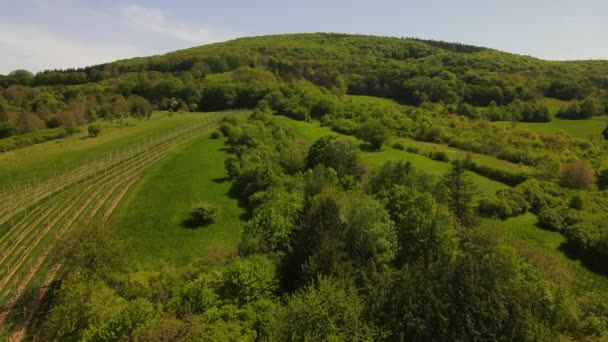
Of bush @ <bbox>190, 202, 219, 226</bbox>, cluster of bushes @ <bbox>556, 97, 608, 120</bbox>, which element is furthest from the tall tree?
cluster of bushes @ <bbox>556, 97, 608, 120</bbox>

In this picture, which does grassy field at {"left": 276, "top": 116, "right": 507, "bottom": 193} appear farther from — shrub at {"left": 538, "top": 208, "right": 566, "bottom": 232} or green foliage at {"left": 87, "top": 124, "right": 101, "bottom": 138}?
green foliage at {"left": 87, "top": 124, "right": 101, "bottom": 138}

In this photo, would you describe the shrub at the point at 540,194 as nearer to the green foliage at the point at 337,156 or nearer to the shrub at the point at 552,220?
the shrub at the point at 552,220

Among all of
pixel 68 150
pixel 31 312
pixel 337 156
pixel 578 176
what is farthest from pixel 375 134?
pixel 31 312

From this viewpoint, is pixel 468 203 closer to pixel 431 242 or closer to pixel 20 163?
pixel 431 242

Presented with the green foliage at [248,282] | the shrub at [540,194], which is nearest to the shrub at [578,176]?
the shrub at [540,194]

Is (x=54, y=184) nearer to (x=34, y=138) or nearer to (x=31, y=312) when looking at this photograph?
(x=31, y=312)

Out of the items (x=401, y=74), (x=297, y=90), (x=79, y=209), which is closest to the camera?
(x=79, y=209)

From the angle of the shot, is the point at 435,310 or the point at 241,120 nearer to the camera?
the point at 435,310

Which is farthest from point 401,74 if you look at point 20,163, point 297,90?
point 20,163
